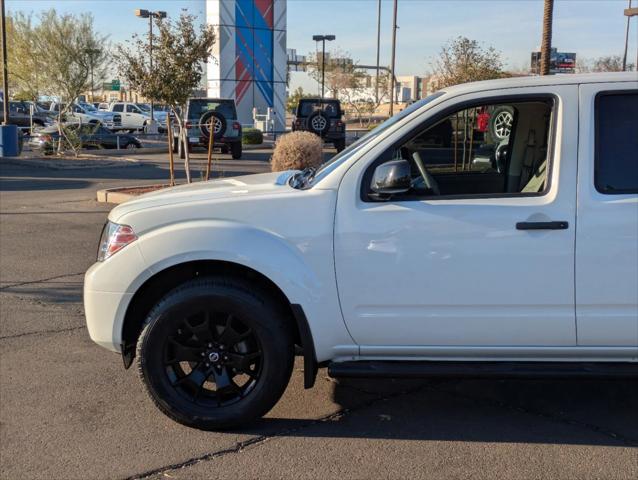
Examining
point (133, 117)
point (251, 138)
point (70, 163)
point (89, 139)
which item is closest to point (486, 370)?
point (70, 163)

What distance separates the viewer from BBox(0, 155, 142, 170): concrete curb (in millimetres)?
20828

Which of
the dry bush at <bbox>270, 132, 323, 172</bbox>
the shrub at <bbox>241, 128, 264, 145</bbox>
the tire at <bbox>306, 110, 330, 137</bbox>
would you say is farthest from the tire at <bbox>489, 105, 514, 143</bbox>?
the shrub at <bbox>241, 128, 264, 145</bbox>

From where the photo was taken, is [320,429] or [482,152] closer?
[320,429]

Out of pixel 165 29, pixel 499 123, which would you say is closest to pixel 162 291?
pixel 499 123

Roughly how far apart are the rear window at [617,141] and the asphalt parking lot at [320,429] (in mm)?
1456

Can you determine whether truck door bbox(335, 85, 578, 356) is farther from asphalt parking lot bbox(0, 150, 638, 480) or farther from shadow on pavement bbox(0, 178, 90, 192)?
shadow on pavement bbox(0, 178, 90, 192)

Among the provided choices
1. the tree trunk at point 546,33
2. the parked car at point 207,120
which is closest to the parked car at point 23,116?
the parked car at point 207,120

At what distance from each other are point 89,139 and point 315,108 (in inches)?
337

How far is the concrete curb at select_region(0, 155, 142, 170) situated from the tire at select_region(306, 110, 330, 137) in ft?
21.6

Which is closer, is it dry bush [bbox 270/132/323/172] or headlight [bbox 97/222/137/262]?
headlight [bbox 97/222/137/262]

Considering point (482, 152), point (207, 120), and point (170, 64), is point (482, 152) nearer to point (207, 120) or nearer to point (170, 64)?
point (170, 64)

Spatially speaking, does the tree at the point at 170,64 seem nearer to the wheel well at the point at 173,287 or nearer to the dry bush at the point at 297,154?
the dry bush at the point at 297,154

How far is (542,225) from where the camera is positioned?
3740 millimetres

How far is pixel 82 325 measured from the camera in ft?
19.8
